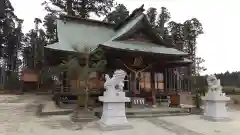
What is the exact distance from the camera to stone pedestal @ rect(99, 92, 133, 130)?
7.27 metres

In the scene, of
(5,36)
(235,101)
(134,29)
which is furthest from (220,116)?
(5,36)

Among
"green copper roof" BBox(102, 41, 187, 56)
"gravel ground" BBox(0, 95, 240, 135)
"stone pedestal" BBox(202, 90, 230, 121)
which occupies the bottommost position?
"gravel ground" BBox(0, 95, 240, 135)

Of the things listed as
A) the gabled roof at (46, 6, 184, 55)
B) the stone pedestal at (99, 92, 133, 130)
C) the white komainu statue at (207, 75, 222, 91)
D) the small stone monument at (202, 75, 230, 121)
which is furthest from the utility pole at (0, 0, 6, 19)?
the small stone monument at (202, 75, 230, 121)

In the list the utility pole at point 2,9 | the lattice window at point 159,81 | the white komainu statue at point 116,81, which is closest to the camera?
the white komainu statue at point 116,81

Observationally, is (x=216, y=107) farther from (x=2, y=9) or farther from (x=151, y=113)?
(x=2, y=9)

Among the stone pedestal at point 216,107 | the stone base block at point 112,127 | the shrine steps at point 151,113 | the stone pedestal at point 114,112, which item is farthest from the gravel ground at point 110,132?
the shrine steps at point 151,113

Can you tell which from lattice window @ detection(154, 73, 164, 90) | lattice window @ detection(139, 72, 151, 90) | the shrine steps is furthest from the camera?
lattice window @ detection(154, 73, 164, 90)

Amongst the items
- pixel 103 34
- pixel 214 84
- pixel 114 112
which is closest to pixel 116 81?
pixel 114 112

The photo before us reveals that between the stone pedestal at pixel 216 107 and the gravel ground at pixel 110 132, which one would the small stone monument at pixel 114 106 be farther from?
the stone pedestal at pixel 216 107

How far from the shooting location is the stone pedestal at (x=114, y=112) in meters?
7.27

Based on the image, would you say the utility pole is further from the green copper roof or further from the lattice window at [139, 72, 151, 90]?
the lattice window at [139, 72, 151, 90]

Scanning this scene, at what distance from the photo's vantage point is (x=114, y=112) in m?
7.39

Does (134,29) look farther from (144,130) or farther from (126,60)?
(144,130)

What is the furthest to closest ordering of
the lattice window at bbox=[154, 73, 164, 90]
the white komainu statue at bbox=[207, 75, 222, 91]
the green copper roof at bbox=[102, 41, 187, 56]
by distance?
1. the lattice window at bbox=[154, 73, 164, 90]
2. the green copper roof at bbox=[102, 41, 187, 56]
3. the white komainu statue at bbox=[207, 75, 222, 91]
